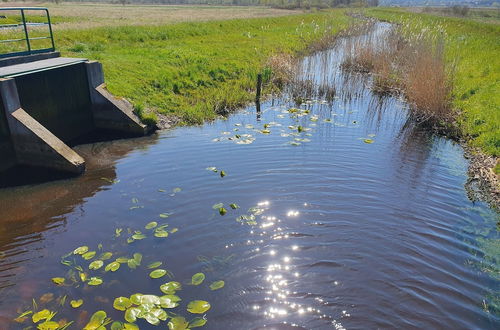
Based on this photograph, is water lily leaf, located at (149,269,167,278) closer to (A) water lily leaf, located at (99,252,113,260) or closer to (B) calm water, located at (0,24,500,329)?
(B) calm water, located at (0,24,500,329)

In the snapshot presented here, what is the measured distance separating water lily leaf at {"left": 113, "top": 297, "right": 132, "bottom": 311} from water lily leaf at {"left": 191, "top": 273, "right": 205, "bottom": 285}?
855 millimetres

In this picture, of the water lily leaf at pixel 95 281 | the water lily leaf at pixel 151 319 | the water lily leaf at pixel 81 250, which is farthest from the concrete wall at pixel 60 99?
the water lily leaf at pixel 151 319

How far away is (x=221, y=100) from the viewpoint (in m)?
13.1

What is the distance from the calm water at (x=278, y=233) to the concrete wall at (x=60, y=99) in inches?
38.4

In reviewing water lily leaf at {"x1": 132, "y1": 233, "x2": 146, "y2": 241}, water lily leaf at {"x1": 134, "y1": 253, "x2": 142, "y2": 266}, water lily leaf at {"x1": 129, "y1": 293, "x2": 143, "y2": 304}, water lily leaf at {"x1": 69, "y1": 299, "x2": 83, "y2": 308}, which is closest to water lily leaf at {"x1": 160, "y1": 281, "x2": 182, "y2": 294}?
water lily leaf at {"x1": 129, "y1": 293, "x2": 143, "y2": 304}

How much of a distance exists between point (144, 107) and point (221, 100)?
285cm

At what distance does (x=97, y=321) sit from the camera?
14.0 feet

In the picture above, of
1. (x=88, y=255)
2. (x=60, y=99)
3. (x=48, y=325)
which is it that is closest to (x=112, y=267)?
(x=88, y=255)

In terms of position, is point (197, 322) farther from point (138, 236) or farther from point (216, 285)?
point (138, 236)

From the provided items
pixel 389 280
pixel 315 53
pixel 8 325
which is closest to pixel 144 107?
pixel 8 325

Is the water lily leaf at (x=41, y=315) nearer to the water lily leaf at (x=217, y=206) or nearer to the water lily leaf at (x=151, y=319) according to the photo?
the water lily leaf at (x=151, y=319)

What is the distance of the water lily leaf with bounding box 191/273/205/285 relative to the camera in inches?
193

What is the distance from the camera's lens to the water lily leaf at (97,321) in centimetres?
418

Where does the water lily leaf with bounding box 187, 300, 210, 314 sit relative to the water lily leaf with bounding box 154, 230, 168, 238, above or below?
below
